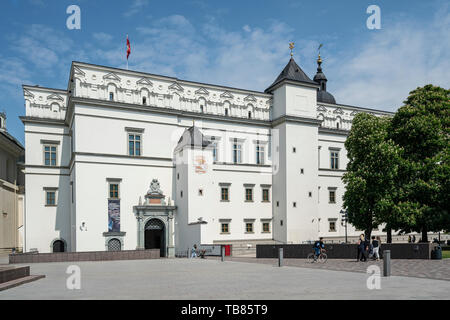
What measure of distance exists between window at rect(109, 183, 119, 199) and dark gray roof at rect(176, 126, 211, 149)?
21.9 feet

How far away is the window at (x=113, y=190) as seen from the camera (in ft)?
117

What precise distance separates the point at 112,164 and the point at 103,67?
8569mm

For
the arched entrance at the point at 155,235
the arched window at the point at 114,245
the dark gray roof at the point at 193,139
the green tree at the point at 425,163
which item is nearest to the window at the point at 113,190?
the arched window at the point at 114,245

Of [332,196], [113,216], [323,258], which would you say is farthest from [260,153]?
[323,258]

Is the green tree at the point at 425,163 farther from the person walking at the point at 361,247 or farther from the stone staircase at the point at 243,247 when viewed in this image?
the stone staircase at the point at 243,247

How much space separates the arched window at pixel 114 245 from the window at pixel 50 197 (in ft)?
23.6

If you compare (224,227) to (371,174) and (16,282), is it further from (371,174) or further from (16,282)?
(16,282)

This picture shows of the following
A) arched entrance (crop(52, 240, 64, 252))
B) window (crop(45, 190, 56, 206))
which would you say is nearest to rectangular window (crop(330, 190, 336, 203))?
arched entrance (crop(52, 240, 64, 252))

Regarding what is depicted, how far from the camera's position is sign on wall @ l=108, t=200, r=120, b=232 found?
35.1 metres

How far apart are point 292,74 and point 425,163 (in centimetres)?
1871

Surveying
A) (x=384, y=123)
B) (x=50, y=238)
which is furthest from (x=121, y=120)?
(x=384, y=123)

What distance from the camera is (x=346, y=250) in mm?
27234

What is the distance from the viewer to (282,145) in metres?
42.7
